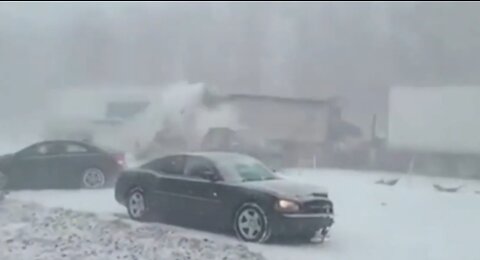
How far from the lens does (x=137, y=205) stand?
26.5 ft

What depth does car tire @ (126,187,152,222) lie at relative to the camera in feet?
26.1

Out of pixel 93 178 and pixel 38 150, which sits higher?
pixel 38 150

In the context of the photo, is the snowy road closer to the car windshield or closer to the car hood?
the car hood

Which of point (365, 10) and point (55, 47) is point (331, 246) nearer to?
point (365, 10)

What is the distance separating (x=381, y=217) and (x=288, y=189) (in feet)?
5.13

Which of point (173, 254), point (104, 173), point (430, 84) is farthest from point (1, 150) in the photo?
point (430, 84)

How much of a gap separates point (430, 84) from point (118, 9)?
466 centimetres

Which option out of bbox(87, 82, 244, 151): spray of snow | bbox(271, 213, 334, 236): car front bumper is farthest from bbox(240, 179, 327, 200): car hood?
bbox(87, 82, 244, 151): spray of snow

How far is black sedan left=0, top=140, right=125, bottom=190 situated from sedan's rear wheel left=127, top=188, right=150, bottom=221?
7.10 ft

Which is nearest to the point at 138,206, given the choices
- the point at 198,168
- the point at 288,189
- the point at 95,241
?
the point at 198,168

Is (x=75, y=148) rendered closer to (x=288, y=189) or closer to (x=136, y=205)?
(x=136, y=205)

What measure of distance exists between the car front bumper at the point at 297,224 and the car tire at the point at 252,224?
0.30ft

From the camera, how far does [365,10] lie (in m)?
9.16

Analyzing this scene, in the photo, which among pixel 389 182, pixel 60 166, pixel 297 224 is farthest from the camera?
pixel 60 166
